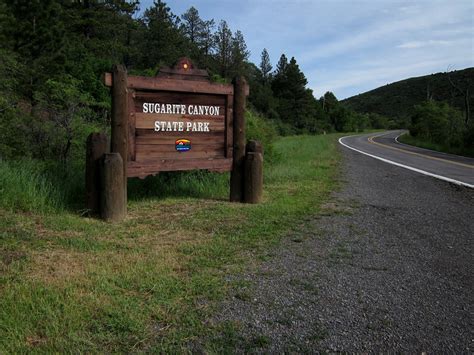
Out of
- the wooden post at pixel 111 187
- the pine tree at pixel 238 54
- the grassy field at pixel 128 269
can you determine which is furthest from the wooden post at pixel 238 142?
the pine tree at pixel 238 54

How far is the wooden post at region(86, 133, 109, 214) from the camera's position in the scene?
558cm

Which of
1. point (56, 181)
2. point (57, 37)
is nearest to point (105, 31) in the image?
point (57, 37)

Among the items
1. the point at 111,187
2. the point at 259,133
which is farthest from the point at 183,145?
the point at 259,133

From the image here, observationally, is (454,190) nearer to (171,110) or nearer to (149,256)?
(171,110)

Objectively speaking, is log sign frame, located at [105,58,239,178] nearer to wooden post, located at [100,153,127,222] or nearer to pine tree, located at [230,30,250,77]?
wooden post, located at [100,153,127,222]

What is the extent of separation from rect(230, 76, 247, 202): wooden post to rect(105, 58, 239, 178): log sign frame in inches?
3.4

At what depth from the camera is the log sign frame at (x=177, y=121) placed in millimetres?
5895

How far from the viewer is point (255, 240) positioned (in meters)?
4.82

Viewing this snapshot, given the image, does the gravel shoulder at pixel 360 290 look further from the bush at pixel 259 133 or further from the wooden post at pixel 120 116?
the bush at pixel 259 133

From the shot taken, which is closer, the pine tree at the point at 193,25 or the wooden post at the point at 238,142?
the wooden post at the point at 238,142

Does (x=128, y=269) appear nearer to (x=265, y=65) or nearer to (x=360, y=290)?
(x=360, y=290)

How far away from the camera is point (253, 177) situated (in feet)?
22.7

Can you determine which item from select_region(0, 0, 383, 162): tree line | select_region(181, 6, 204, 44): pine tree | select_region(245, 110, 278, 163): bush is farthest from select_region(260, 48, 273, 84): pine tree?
select_region(245, 110, 278, 163): bush

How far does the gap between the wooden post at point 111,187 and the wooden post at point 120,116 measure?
0.13 metres
